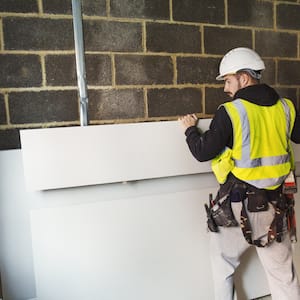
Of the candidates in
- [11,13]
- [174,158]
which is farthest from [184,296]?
[11,13]

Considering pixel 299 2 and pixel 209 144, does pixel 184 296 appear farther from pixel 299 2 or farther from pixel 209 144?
pixel 299 2

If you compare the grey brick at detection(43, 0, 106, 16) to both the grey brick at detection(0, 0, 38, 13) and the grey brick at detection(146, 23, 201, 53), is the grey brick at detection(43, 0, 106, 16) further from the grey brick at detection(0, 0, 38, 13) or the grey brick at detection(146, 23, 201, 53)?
the grey brick at detection(146, 23, 201, 53)

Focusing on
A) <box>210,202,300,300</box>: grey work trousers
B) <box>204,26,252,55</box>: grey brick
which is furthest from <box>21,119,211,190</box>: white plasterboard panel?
<box>204,26,252,55</box>: grey brick

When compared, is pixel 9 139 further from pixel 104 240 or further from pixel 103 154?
pixel 104 240

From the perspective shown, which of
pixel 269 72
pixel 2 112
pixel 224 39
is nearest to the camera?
pixel 2 112

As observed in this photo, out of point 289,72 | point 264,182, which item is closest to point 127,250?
point 264,182

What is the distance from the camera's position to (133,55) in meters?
1.69

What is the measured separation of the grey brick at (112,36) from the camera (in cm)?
161

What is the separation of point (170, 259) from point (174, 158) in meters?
0.53

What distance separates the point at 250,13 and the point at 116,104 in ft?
3.29

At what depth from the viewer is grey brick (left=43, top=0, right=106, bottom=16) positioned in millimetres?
1533

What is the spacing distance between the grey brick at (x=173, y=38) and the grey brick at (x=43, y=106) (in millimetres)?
521

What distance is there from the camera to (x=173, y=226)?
165 centimetres

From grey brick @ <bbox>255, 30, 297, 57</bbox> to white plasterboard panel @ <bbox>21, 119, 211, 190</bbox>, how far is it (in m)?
0.72
